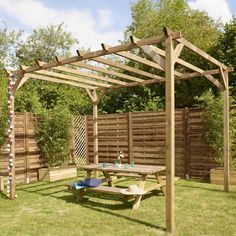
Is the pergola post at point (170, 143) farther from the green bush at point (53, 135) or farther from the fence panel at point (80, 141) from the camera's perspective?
the fence panel at point (80, 141)

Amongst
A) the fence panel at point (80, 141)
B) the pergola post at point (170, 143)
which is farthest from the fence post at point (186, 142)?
the pergola post at point (170, 143)

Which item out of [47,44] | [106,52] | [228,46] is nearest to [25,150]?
[106,52]

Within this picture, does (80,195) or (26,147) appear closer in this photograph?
(80,195)

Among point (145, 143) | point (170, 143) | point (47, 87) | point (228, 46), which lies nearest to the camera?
point (170, 143)

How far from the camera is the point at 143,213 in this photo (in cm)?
532

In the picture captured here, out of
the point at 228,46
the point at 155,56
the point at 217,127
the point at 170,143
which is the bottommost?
the point at 170,143

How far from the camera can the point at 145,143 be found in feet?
30.8

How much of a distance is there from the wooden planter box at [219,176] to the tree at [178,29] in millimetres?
6490

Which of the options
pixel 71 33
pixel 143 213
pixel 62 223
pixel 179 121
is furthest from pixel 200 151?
pixel 71 33

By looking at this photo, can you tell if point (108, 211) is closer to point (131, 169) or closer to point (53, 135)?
point (131, 169)

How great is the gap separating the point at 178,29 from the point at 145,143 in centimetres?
1272

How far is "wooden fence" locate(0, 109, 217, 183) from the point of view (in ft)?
27.8

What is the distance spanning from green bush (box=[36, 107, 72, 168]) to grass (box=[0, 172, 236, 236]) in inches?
76.3

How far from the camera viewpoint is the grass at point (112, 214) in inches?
178
